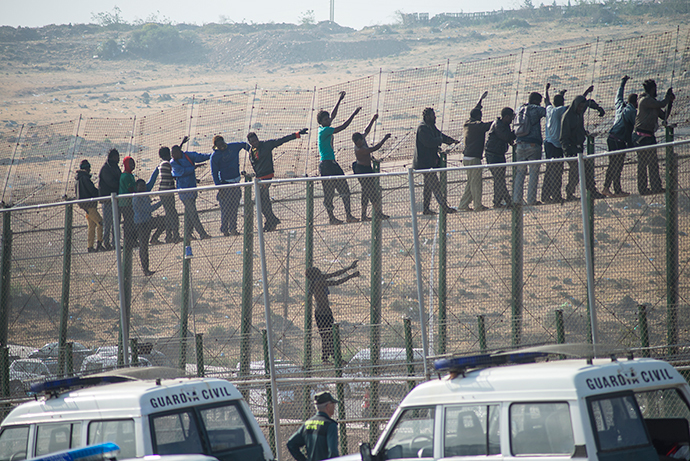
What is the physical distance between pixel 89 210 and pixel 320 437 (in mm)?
7000

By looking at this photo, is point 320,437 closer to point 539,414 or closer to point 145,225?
A: point 539,414

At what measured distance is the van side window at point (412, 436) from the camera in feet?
16.8

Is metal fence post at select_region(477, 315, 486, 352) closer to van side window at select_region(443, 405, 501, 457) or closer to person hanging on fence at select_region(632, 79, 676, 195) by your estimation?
van side window at select_region(443, 405, 501, 457)

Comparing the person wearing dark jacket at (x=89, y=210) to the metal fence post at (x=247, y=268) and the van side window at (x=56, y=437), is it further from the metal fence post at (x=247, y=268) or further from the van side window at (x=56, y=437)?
the van side window at (x=56, y=437)

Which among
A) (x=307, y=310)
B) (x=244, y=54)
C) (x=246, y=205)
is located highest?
(x=244, y=54)

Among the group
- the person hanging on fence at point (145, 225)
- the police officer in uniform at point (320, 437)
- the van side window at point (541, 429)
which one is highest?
the person hanging on fence at point (145, 225)

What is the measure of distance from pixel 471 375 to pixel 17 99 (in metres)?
69.2

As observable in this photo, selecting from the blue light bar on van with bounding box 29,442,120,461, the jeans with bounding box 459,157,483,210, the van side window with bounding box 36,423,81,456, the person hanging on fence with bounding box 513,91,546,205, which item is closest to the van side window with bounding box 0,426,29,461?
the van side window with bounding box 36,423,81,456

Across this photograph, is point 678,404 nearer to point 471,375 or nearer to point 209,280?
point 471,375

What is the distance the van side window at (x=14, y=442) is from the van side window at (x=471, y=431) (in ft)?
11.9

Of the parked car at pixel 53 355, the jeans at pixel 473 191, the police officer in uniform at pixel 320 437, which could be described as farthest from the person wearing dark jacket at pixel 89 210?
the police officer in uniform at pixel 320 437

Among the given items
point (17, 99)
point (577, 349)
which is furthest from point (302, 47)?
point (577, 349)

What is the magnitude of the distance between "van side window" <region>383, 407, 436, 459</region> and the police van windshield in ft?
3.82

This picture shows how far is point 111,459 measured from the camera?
435 cm
